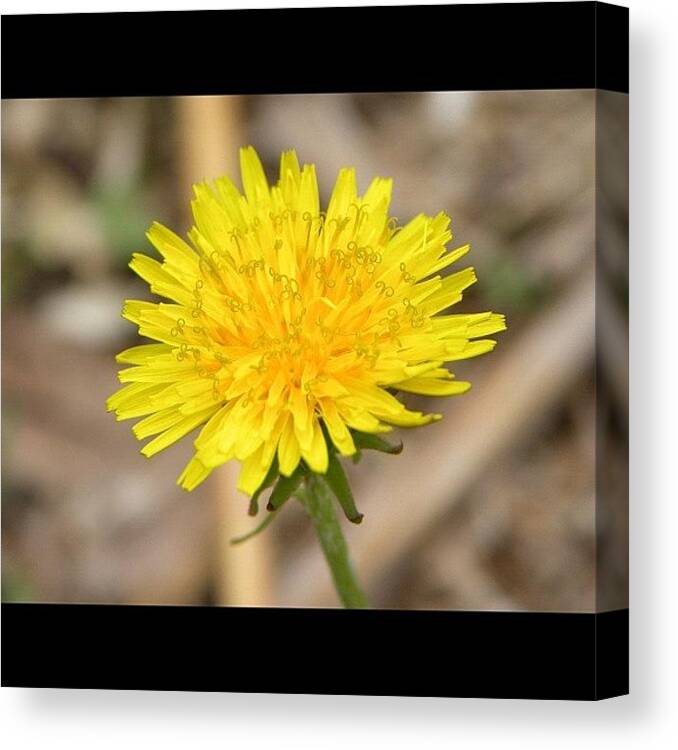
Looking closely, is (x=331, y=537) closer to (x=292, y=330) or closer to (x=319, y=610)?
(x=319, y=610)

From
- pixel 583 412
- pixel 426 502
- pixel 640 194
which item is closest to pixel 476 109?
pixel 640 194

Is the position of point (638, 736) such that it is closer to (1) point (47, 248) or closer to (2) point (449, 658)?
(2) point (449, 658)

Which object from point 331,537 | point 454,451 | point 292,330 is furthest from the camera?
point 454,451

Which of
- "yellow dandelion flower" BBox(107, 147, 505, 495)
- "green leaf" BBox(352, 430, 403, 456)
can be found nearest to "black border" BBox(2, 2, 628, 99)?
"yellow dandelion flower" BBox(107, 147, 505, 495)

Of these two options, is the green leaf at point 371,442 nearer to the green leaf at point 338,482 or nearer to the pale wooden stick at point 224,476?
the green leaf at point 338,482

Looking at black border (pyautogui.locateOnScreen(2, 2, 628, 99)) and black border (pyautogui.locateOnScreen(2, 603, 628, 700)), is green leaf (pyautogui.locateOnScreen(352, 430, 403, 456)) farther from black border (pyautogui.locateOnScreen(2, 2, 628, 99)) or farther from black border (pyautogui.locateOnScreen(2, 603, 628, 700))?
black border (pyautogui.locateOnScreen(2, 2, 628, 99))

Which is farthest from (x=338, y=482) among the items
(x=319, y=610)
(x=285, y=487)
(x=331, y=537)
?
(x=319, y=610)

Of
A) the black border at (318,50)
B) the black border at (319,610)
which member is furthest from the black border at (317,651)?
the black border at (318,50)
